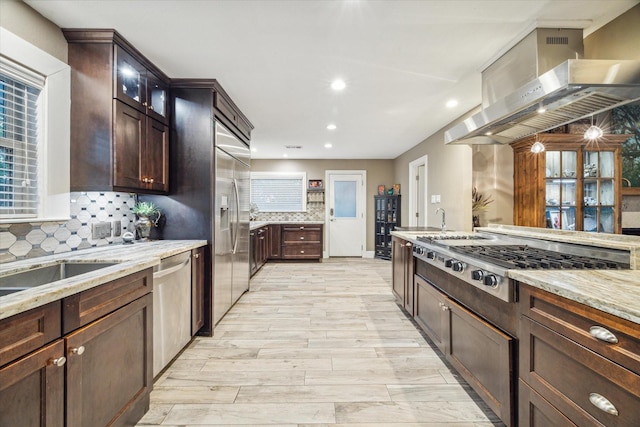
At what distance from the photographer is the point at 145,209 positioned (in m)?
2.44

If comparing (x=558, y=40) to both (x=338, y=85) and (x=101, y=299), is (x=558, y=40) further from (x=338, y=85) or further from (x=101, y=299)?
(x=101, y=299)

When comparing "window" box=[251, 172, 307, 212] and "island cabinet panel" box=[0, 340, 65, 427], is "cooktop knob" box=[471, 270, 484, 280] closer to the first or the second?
"island cabinet panel" box=[0, 340, 65, 427]

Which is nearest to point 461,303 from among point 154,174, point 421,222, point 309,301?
point 309,301

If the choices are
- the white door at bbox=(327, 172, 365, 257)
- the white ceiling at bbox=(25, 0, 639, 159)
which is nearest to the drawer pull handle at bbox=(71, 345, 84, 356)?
the white ceiling at bbox=(25, 0, 639, 159)

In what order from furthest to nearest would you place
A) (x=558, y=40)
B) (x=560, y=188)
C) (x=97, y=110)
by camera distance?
(x=560, y=188)
(x=97, y=110)
(x=558, y=40)

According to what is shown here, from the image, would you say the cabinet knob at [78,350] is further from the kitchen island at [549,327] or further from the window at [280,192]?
the window at [280,192]

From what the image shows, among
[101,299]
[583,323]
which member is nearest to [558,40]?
[583,323]

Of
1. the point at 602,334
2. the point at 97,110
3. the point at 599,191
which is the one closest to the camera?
the point at 602,334

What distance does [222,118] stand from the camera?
2.85 metres

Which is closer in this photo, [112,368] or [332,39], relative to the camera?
[112,368]

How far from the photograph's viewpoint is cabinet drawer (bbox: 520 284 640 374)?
849 millimetres

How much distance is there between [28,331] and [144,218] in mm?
1611

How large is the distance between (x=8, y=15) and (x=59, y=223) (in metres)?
1.22

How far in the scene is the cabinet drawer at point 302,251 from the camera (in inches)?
246
